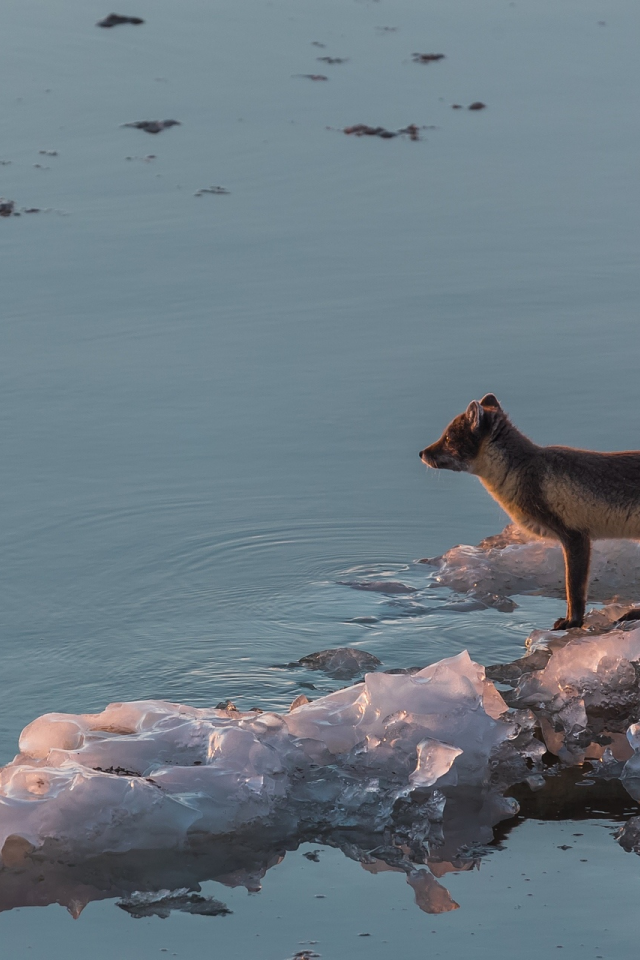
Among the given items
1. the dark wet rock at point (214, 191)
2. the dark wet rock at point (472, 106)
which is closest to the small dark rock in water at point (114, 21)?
the dark wet rock at point (472, 106)

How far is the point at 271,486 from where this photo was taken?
344 inches

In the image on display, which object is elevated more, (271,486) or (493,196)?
(493,196)

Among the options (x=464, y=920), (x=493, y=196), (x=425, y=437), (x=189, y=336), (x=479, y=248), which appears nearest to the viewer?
(x=464, y=920)

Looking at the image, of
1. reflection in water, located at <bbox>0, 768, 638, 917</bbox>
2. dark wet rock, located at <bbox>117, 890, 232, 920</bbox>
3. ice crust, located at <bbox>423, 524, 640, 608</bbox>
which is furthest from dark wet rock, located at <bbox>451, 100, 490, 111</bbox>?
dark wet rock, located at <bbox>117, 890, 232, 920</bbox>

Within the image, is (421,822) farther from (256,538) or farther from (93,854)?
(256,538)

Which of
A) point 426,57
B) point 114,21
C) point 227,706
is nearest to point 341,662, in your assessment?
point 227,706

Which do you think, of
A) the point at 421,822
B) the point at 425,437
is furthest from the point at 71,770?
the point at 425,437

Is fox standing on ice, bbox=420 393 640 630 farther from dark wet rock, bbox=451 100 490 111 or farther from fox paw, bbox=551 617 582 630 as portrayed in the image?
dark wet rock, bbox=451 100 490 111

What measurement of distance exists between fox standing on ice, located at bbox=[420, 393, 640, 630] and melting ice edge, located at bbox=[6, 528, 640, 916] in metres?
0.99

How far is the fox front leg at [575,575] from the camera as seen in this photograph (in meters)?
7.46

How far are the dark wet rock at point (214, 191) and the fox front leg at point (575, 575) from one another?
5824 millimetres

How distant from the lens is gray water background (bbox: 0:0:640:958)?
7.53 meters

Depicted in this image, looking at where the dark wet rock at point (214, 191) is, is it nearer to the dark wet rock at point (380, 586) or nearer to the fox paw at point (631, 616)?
the dark wet rock at point (380, 586)

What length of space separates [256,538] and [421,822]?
3.00 meters
